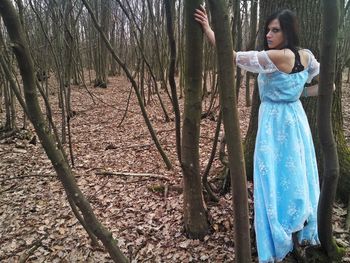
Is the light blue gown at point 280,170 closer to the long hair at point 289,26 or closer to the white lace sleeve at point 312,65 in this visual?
the white lace sleeve at point 312,65

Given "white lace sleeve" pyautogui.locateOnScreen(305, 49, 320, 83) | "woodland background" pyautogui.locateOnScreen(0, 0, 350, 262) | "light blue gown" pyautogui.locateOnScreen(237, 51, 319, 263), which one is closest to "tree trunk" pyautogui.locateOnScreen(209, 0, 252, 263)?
"woodland background" pyautogui.locateOnScreen(0, 0, 350, 262)

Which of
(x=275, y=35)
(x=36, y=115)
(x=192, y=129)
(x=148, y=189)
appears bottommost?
(x=148, y=189)

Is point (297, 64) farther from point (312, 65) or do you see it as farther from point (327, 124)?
point (327, 124)

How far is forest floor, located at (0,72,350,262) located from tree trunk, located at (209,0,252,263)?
841mm

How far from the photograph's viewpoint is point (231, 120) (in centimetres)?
160

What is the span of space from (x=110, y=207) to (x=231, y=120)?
2.31m

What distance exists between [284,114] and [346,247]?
1230 millimetres

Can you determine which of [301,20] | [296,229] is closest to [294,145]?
[296,229]

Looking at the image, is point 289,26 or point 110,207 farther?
point 110,207

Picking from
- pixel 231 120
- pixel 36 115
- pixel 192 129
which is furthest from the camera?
pixel 192 129

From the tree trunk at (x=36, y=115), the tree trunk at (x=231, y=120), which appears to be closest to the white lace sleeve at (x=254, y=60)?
the tree trunk at (x=231, y=120)

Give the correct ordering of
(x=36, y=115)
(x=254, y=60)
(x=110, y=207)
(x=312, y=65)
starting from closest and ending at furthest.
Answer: (x=36, y=115) < (x=254, y=60) < (x=312, y=65) < (x=110, y=207)

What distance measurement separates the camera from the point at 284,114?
→ 2.23 m

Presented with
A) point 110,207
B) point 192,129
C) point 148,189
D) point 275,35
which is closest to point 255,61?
point 275,35
